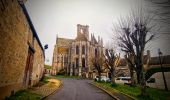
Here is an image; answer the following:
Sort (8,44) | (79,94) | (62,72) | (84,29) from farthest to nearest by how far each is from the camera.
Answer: (84,29)
(62,72)
(79,94)
(8,44)

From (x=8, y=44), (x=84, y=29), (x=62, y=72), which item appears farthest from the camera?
(x=84, y=29)

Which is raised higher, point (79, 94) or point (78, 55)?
point (78, 55)

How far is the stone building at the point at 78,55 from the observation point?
57881 millimetres

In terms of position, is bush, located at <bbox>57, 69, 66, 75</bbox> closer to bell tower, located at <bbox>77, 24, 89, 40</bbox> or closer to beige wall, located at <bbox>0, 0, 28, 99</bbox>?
bell tower, located at <bbox>77, 24, 89, 40</bbox>

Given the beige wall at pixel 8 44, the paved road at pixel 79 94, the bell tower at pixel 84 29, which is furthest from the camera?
the bell tower at pixel 84 29

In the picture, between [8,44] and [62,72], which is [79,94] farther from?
[62,72]

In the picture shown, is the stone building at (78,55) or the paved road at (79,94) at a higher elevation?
the stone building at (78,55)

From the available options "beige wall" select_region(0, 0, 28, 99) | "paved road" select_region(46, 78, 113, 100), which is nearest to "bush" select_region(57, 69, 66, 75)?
"paved road" select_region(46, 78, 113, 100)

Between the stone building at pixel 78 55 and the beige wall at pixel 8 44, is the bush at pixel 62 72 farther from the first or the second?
the beige wall at pixel 8 44

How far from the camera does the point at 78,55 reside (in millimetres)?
60500

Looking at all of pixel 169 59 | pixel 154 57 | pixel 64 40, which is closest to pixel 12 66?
pixel 169 59

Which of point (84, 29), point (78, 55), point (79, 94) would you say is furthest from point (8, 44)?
point (84, 29)

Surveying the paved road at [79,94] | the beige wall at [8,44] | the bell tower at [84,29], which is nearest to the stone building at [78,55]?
the bell tower at [84,29]

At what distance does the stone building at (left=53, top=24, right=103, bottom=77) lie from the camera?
5788 centimetres
